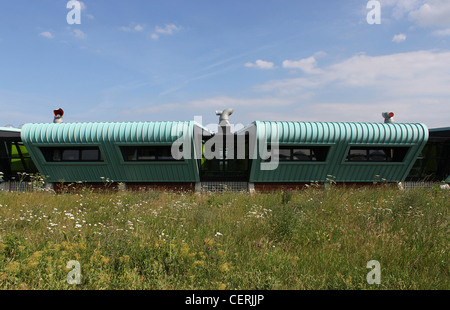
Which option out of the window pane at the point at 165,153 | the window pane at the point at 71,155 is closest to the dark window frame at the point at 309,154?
the window pane at the point at 165,153

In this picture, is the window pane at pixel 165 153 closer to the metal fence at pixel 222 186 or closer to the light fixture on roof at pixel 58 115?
the metal fence at pixel 222 186

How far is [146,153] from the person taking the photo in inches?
538

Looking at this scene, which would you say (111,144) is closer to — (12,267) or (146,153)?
(146,153)

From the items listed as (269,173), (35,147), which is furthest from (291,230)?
(35,147)

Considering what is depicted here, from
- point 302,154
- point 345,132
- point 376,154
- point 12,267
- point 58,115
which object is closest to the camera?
point 12,267

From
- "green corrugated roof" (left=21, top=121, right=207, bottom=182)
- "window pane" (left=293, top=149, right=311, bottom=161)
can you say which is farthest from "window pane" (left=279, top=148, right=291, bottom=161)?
"green corrugated roof" (left=21, top=121, right=207, bottom=182)

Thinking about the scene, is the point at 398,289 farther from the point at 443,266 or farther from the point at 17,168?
the point at 17,168

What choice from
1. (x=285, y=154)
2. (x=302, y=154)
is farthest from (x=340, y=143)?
(x=285, y=154)

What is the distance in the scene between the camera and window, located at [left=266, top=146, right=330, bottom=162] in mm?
13469

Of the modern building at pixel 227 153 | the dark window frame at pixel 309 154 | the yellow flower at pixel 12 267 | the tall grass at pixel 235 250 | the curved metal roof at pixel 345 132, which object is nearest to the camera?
the yellow flower at pixel 12 267

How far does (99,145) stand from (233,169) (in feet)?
22.8

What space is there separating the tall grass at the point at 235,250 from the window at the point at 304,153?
21.0 feet

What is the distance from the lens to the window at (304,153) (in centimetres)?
1347

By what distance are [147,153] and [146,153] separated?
52 mm
